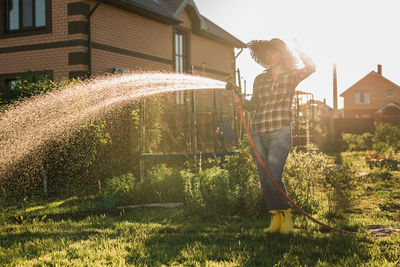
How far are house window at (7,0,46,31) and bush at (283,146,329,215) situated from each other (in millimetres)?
10214

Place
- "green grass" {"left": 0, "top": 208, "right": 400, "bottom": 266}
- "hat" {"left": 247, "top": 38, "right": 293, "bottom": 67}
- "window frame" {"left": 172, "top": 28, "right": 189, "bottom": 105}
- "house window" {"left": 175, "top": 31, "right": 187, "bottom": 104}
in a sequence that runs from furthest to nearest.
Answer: "house window" {"left": 175, "top": 31, "right": 187, "bottom": 104} < "window frame" {"left": 172, "top": 28, "right": 189, "bottom": 105} < "hat" {"left": 247, "top": 38, "right": 293, "bottom": 67} < "green grass" {"left": 0, "top": 208, "right": 400, "bottom": 266}

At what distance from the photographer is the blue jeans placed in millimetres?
4617

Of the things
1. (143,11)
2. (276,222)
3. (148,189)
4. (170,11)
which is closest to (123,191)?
(148,189)

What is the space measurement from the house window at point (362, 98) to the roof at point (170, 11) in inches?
1307

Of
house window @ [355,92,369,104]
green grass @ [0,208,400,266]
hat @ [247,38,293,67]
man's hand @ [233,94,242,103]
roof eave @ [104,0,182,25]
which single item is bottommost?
green grass @ [0,208,400,266]

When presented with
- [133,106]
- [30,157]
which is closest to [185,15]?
[133,106]

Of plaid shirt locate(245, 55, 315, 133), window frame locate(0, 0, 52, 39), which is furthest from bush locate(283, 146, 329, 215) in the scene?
window frame locate(0, 0, 52, 39)

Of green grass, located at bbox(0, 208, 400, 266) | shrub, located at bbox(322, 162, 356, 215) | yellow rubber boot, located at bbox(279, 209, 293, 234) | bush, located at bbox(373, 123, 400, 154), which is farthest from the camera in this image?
bush, located at bbox(373, 123, 400, 154)

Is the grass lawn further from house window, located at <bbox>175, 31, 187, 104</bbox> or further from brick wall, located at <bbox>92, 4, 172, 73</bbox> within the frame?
house window, located at <bbox>175, 31, 187, 104</bbox>

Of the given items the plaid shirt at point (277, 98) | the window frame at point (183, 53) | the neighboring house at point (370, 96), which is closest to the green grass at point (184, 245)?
the plaid shirt at point (277, 98)

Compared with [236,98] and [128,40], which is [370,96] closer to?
[128,40]

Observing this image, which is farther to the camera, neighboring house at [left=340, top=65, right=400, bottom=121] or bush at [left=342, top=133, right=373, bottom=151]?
neighboring house at [left=340, top=65, right=400, bottom=121]

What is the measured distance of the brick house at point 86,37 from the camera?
12.2m

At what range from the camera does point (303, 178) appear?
19.7 feet
